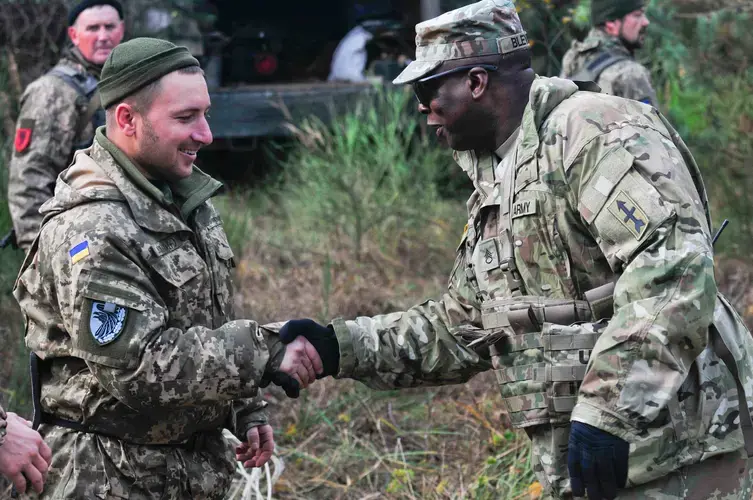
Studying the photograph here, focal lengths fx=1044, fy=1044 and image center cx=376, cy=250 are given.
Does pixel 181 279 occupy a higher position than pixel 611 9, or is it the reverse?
pixel 611 9

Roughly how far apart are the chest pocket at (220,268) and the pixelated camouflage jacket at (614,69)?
3.71 m

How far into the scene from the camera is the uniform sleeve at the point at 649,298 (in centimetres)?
254

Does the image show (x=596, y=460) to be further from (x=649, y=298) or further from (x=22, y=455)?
(x=22, y=455)

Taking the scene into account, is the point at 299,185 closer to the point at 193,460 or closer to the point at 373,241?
the point at 373,241

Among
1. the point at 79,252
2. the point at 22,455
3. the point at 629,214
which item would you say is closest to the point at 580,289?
the point at 629,214

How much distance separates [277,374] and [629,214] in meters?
1.12

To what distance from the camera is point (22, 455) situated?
282 cm

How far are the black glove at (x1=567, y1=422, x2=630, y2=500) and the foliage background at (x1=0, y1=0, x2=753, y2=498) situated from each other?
2121mm

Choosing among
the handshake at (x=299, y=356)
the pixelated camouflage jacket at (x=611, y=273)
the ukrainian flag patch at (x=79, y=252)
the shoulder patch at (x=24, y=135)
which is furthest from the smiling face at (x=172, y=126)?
the shoulder patch at (x=24, y=135)

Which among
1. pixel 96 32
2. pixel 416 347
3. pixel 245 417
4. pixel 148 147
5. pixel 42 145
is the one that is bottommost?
pixel 245 417

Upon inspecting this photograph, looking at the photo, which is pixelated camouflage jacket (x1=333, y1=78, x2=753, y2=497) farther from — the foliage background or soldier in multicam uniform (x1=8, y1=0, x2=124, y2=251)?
soldier in multicam uniform (x1=8, y1=0, x2=124, y2=251)

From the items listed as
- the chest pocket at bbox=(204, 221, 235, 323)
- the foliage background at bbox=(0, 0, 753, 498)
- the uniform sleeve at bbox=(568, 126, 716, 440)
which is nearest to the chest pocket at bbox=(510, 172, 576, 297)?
the uniform sleeve at bbox=(568, 126, 716, 440)

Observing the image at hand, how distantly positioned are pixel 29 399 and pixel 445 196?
12.4ft

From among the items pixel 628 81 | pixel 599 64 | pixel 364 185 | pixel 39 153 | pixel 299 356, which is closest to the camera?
pixel 299 356
